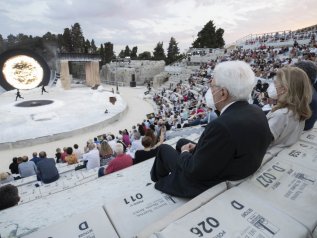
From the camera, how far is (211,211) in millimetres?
1634

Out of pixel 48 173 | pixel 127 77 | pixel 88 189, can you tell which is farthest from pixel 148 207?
pixel 127 77

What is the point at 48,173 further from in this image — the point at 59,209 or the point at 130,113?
the point at 130,113

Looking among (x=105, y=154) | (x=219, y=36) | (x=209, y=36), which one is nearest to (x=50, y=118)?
(x=105, y=154)

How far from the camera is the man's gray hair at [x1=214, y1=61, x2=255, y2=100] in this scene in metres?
1.93

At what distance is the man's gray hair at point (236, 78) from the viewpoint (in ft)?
6.33

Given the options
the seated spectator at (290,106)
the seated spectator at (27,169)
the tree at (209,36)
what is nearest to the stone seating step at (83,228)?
the seated spectator at (290,106)

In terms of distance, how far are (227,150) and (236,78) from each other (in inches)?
24.1

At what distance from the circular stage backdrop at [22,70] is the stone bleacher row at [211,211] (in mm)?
22322

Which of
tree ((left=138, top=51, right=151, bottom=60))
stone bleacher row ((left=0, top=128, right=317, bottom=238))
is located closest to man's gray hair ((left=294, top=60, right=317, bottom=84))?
stone bleacher row ((left=0, top=128, right=317, bottom=238))

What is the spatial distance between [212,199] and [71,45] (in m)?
61.3

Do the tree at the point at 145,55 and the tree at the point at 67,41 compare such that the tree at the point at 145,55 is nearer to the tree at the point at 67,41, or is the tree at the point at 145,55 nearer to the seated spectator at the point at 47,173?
A: the tree at the point at 67,41

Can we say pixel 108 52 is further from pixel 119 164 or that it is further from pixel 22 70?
pixel 119 164

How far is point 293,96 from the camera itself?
8.71ft

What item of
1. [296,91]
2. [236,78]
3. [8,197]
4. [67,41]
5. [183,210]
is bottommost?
[8,197]
